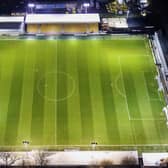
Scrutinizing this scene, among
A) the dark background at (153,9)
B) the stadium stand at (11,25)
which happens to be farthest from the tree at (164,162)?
the stadium stand at (11,25)

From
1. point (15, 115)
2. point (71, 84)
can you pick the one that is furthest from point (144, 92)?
point (15, 115)

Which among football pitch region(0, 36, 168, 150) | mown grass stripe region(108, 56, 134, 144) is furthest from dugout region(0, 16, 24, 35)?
mown grass stripe region(108, 56, 134, 144)

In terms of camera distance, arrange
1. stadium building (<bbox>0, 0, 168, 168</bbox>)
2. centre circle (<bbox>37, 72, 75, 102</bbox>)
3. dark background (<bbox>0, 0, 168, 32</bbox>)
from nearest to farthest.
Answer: stadium building (<bbox>0, 0, 168, 168</bbox>) < centre circle (<bbox>37, 72, 75, 102</bbox>) < dark background (<bbox>0, 0, 168, 32</bbox>)

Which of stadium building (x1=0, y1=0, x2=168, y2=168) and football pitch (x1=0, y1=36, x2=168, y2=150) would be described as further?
football pitch (x1=0, y1=36, x2=168, y2=150)

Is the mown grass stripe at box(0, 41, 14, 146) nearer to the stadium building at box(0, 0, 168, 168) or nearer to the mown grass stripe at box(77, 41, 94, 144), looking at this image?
the stadium building at box(0, 0, 168, 168)

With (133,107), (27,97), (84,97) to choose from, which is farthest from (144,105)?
(27,97)

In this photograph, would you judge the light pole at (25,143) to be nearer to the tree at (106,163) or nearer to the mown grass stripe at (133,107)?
the tree at (106,163)
